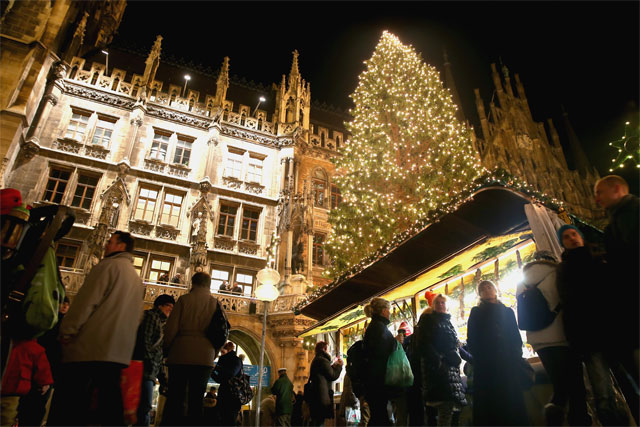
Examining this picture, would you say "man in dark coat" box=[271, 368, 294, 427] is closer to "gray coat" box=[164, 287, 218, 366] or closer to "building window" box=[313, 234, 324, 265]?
"gray coat" box=[164, 287, 218, 366]

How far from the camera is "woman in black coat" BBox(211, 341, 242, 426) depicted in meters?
5.47

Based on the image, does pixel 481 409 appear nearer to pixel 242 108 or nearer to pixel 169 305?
pixel 169 305

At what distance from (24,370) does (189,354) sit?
1.33 m

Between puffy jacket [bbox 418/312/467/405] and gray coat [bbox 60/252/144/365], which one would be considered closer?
gray coat [bbox 60/252/144/365]

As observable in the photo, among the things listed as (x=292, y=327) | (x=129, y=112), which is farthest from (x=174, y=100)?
(x=292, y=327)

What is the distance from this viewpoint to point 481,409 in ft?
10.5

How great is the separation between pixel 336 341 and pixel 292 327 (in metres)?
3.45

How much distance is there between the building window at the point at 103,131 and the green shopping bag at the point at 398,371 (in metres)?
19.3

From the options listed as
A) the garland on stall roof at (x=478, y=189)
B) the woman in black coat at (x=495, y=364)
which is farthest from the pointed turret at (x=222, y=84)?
the woman in black coat at (x=495, y=364)

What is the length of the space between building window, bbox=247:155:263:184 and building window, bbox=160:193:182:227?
13.4ft

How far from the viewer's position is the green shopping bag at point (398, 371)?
379cm

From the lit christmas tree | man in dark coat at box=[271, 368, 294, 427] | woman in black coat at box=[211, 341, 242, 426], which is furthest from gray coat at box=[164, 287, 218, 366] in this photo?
the lit christmas tree

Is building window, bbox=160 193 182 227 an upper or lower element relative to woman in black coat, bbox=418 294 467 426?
upper

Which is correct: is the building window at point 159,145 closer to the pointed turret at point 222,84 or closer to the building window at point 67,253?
the pointed turret at point 222,84
